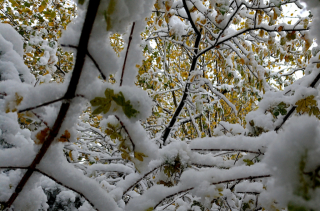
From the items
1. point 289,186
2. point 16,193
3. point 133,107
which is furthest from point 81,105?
point 289,186

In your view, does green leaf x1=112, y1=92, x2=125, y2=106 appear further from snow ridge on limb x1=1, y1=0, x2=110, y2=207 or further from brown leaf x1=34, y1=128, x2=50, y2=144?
brown leaf x1=34, y1=128, x2=50, y2=144

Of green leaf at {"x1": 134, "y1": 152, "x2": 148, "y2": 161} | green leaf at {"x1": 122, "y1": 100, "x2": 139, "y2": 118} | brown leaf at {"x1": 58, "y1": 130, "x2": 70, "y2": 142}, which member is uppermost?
green leaf at {"x1": 122, "y1": 100, "x2": 139, "y2": 118}

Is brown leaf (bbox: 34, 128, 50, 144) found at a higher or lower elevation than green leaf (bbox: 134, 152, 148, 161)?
higher

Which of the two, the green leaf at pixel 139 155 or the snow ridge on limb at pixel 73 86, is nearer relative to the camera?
the snow ridge on limb at pixel 73 86

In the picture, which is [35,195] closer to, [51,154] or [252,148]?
[51,154]

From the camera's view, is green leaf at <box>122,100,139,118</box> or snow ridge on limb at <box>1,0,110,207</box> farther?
green leaf at <box>122,100,139,118</box>

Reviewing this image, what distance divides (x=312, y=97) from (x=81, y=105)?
1057 mm

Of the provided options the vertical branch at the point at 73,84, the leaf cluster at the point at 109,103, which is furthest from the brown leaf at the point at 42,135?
the leaf cluster at the point at 109,103

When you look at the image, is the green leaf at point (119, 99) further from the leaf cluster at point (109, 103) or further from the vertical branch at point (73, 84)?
the vertical branch at point (73, 84)

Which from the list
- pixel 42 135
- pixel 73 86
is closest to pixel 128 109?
pixel 73 86

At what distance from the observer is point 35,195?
2.42 feet

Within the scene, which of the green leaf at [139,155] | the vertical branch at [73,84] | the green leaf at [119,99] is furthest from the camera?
the green leaf at [139,155]

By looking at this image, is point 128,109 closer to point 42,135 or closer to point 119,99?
point 119,99

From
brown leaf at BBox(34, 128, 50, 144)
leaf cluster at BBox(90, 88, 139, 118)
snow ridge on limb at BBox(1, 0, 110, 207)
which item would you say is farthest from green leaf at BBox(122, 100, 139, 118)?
brown leaf at BBox(34, 128, 50, 144)
